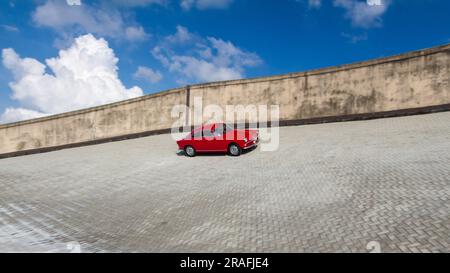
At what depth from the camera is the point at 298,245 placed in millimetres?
4539

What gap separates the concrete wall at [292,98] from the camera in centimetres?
1398

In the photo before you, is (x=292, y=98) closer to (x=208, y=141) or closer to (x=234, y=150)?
(x=234, y=150)

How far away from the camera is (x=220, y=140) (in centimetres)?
1258

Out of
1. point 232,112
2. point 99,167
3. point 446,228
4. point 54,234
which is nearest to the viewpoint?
point 446,228

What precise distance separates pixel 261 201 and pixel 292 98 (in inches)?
454

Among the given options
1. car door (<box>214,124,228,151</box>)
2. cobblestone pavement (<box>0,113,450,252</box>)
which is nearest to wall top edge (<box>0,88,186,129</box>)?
car door (<box>214,124,228,151</box>)

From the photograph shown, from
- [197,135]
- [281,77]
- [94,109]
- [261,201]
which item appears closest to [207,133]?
[197,135]

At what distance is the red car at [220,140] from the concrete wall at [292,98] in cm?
557

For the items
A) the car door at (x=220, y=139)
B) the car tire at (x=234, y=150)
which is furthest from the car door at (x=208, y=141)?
the car tire at (x=234, y=150)

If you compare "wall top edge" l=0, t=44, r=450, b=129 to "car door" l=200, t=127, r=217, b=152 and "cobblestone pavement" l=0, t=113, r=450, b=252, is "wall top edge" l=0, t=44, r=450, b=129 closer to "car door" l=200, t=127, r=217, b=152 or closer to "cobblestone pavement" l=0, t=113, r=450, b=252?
"cobblestone pavement" l=0, t=113, r=450, b=252

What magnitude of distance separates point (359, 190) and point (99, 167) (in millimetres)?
10999

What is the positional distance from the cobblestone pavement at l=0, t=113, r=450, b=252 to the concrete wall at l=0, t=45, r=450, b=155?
9.02 feet
